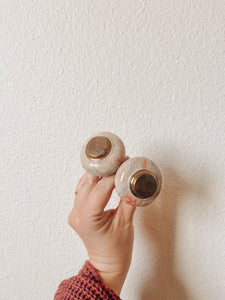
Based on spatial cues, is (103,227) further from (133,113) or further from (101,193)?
(133,113)

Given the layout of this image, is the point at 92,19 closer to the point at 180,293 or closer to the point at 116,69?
the point at 116,69

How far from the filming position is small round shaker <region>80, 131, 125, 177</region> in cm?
32

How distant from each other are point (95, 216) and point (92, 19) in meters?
0.28

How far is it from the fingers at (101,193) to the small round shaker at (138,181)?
1.2 inches

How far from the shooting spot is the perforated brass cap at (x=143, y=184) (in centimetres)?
30

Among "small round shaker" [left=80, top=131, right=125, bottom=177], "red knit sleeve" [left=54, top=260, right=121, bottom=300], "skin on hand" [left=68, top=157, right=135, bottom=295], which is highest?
"small round shaker" [left=80, top=131, right=125, bottom=177]

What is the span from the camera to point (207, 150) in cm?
39

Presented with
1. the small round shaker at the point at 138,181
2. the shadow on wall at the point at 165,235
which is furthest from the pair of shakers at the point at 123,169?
the shadow on wall at the point at 165,235

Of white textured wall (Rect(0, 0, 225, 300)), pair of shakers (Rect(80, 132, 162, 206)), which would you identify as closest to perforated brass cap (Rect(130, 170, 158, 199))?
pair of shakers (Rect(80, 132, 162, 206))

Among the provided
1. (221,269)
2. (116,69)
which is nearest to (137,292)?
(221,269)

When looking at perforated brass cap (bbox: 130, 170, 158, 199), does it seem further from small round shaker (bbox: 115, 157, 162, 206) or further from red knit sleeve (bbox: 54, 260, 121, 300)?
red knit sleeve (bbox: 54, 260, 121, 300)

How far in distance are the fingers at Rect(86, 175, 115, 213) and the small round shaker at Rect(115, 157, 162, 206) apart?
0.10 ft

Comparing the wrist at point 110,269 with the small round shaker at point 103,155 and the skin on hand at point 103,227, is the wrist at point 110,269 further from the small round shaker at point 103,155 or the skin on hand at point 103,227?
the small round shaker at point 103,155

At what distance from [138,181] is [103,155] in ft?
→ 0.18
